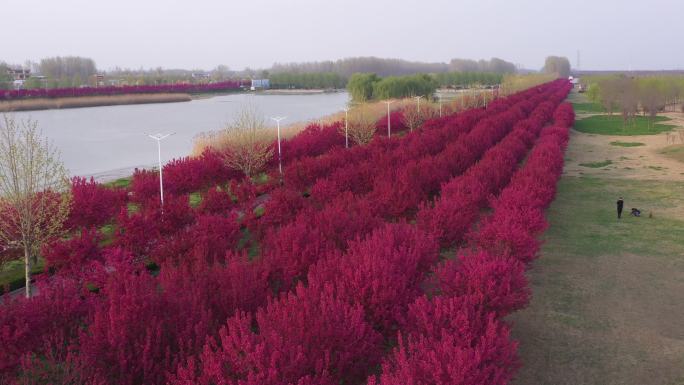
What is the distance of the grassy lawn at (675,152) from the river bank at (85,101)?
217 feet

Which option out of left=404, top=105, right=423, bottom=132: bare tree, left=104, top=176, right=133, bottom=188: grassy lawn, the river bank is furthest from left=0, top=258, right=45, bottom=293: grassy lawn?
the river bank

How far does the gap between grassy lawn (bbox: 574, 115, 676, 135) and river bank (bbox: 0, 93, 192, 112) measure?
61.3 meters

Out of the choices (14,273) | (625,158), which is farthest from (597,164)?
(14,273)

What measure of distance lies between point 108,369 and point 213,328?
105 cm

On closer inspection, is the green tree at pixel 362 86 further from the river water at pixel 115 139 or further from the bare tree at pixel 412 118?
the bare tree at pixel 412 118

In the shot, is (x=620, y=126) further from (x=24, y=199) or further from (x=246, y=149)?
(x=24, y=199)

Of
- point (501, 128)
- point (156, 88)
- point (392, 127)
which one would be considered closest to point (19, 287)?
point (501, 128)

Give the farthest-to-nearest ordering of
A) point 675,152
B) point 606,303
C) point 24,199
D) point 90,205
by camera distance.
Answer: point 675,152, point 90,205, point 24,199, point 606,303

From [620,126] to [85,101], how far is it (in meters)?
69.3

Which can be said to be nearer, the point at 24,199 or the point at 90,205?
the point at 24,199

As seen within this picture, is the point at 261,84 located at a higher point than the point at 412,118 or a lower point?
higher

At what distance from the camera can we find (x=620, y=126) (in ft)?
127

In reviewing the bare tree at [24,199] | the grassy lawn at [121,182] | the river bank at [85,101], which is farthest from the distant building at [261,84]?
the bare tree at [24,199]

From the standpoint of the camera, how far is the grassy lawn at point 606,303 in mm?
6625
